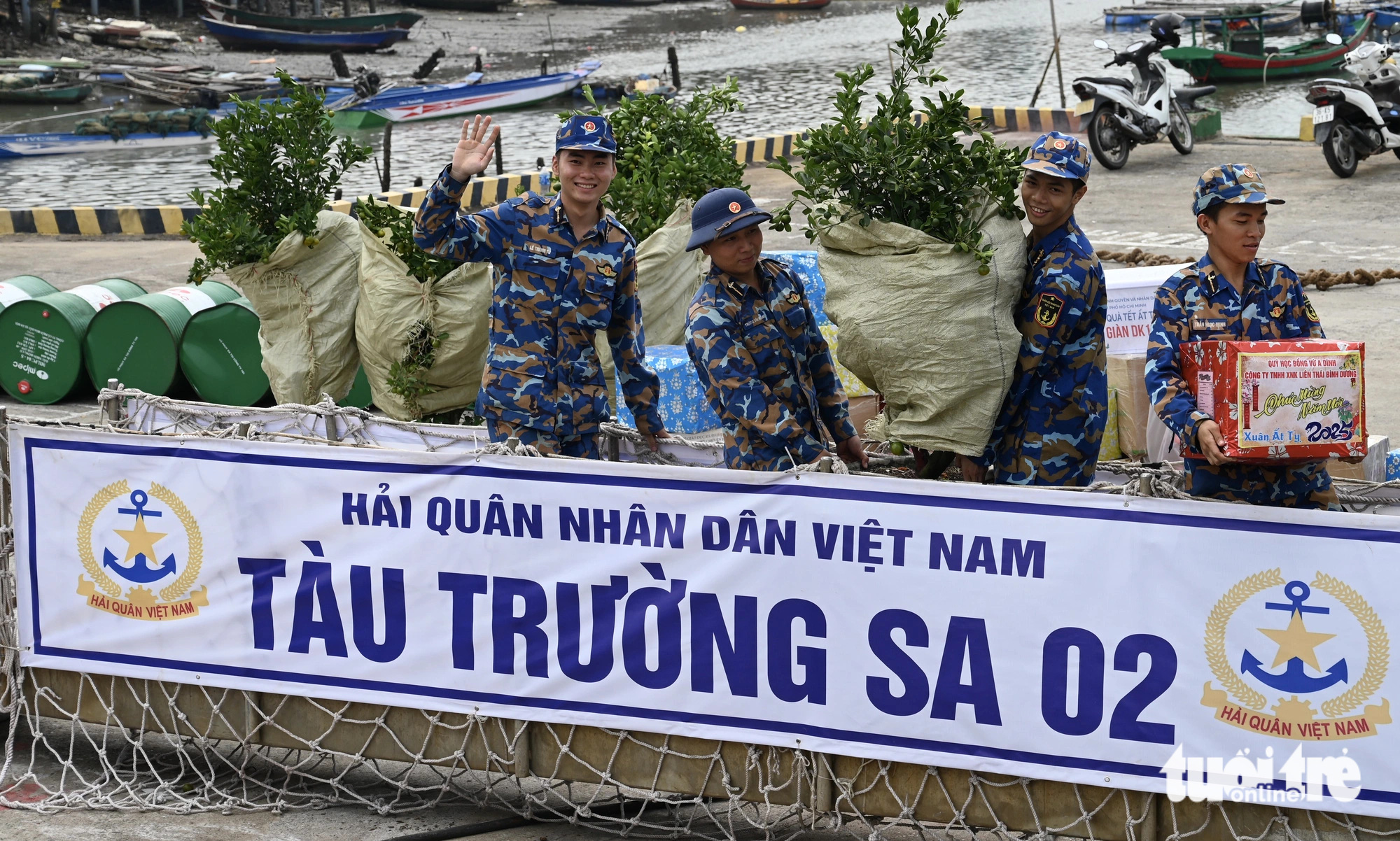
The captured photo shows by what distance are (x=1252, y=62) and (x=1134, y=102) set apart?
12.6 metres

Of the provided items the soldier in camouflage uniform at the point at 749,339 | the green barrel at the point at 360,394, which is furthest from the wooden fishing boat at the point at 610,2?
the soldier in camouflage uniform at the point at 749,339

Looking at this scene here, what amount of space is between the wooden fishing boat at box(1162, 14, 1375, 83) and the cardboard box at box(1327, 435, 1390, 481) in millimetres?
21813

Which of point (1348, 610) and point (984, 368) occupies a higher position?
point (984, 368)

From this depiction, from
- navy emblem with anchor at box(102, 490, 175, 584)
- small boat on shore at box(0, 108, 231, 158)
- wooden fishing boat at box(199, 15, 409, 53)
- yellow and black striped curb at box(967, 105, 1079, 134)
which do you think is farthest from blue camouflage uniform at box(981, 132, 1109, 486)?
wooden fishing boat at box(199, 15, 409, 53)

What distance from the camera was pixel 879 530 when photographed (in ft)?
11.1

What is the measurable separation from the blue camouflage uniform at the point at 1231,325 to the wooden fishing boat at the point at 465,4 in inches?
2280

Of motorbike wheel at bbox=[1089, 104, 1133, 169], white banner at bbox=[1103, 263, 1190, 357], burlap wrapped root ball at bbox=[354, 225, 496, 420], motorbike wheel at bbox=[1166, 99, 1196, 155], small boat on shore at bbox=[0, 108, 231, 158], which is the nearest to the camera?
burlap wrapped root ball at bbox=[354, 225, 496, 420]

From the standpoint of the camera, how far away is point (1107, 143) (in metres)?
15.4

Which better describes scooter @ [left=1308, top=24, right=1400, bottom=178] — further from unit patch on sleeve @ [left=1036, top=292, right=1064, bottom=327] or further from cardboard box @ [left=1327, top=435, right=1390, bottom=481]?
unit patch on sleeve @ [left=1036, top=292, right=1064, bottom=327]

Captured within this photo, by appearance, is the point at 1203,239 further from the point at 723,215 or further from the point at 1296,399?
the point at 1296,399

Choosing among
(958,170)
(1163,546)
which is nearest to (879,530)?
(1163,546)

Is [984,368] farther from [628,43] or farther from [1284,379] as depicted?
[628,43]

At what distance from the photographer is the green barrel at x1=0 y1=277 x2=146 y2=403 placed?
28.9 feet

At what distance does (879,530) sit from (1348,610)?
3.51ft
